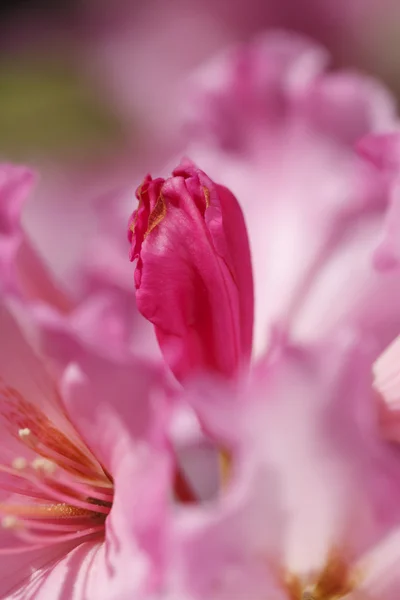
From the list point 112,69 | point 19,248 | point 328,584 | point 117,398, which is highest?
point 112,69

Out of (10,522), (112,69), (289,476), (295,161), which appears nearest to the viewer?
(289,476)

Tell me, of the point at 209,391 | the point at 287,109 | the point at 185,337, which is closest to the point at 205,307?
the point at 185,337

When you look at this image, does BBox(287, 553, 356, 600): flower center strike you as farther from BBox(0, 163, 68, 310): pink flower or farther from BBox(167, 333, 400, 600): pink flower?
BBox(0, 163, 68, 310): pink flower

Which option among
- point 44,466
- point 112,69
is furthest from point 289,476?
point 112,69

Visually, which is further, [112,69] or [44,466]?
[112,69]

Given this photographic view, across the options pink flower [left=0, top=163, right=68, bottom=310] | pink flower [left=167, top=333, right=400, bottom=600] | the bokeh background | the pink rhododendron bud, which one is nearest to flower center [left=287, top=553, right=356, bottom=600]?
pink flower [left=167, top=333, right=400, bottom=600]

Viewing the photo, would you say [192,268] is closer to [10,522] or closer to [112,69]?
[10,522]
